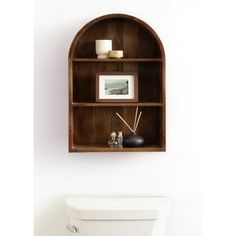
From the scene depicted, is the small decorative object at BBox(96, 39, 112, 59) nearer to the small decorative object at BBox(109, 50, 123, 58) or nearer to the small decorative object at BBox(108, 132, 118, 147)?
the small decorative object at BBox(109, 50, 123, 58)

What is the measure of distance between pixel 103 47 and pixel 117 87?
204 millimetres

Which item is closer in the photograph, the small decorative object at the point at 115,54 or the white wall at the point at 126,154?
the small decorative object at the point at 115,54

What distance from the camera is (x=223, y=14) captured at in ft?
6.53

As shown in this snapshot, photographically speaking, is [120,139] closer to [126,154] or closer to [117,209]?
[126,154]

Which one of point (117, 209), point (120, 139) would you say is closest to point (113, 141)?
point (120, 139)

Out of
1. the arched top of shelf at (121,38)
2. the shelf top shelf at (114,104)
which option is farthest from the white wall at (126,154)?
the shelf top shelf at (114,104)

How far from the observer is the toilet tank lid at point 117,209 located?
72.1 inches

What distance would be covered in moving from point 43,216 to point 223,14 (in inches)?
54.2

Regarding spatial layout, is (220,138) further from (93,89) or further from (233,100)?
(93,89)

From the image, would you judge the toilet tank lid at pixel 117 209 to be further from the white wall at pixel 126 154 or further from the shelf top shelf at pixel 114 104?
the shelf top shelf at pixel 114 104

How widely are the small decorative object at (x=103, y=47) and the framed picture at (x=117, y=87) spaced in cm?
10

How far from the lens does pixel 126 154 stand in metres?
2.03

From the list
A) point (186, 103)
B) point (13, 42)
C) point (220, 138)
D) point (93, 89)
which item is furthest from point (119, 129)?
point (13, 42)

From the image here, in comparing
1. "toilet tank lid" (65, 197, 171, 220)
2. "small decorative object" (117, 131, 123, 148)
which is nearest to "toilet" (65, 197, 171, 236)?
"toilet tank lid" (65, 197, 171, 220)
